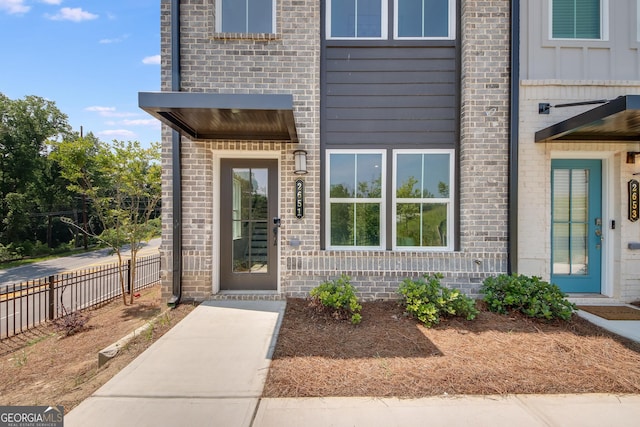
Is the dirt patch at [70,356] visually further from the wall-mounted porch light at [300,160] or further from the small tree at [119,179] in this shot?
the wall-mounted porch light at [300,160]

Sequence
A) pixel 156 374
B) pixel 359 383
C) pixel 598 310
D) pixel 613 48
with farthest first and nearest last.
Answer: pixel 613 48, pixel 598 310, pixel 156 374, pixel 359 383

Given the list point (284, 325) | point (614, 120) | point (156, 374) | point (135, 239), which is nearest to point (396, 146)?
point (614, 120)

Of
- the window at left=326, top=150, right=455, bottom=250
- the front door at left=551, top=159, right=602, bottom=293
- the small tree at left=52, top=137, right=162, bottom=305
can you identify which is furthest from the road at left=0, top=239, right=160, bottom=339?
the front door at left=551, top=159, right=602, bottom=293

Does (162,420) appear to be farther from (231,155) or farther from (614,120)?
(614,120)

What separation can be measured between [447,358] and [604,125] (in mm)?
3849

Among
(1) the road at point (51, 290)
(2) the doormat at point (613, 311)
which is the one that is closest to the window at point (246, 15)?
(1) the road at point (51, 290)

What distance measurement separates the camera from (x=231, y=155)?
4605 millimetres

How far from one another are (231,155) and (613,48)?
6.38 m

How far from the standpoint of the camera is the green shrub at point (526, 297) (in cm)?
364

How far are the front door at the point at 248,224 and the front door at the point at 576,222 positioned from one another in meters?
4.69

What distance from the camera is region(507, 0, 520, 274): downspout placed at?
4.30 meters

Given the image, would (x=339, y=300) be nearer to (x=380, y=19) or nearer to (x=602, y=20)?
(x=380, y=19)

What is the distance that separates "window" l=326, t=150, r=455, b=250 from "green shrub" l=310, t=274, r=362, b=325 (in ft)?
3.04

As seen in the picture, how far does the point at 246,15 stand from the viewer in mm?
4457
